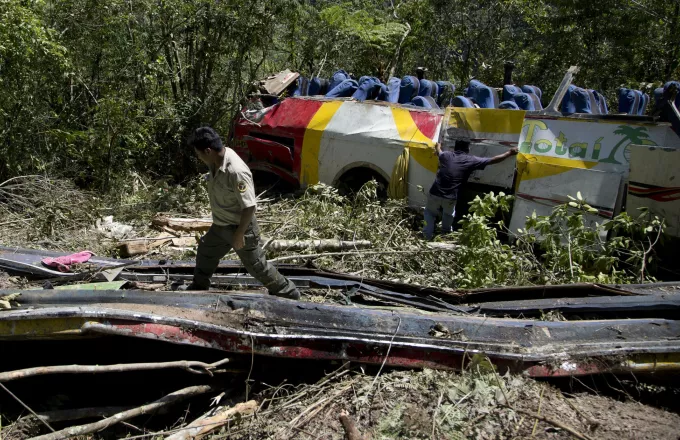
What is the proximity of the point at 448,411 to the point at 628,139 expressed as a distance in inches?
150

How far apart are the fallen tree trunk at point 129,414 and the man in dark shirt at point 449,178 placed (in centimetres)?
395

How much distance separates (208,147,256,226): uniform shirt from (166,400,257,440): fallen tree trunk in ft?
5.04

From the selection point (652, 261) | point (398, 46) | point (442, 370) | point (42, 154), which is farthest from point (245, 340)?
point (398, 46)

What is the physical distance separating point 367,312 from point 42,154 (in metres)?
7.02

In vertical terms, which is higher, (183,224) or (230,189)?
(230,189)

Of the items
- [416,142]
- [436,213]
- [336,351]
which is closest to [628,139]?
[436,213]

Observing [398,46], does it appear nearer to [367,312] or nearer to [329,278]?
[329,278]

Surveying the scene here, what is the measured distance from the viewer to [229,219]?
4.56 m

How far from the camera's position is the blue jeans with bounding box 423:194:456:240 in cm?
676

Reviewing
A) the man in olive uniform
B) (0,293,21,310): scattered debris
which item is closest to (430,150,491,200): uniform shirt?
the man in olive uniform

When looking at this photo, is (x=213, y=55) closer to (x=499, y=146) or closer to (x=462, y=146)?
(x=462, y=146)

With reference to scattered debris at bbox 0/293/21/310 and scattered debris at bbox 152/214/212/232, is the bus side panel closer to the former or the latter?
scattered debris at bbox 152/214/212/232

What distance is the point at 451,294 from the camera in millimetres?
4590

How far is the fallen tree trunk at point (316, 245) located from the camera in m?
6.25
